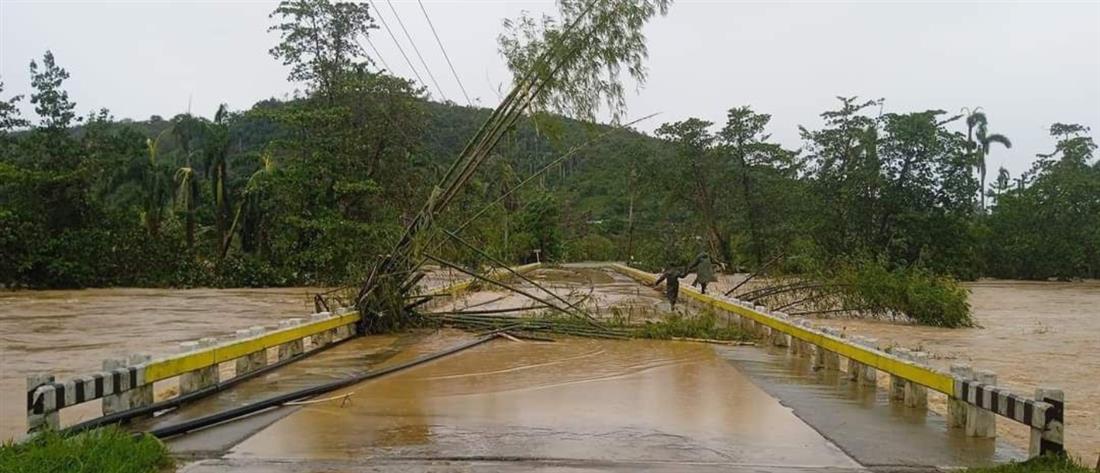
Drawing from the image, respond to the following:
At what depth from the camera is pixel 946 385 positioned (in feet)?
25.3

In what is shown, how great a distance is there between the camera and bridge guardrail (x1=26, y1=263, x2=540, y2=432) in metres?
6.33

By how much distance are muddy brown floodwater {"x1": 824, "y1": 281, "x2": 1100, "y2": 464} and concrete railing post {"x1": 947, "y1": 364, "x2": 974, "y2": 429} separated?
0.51 m

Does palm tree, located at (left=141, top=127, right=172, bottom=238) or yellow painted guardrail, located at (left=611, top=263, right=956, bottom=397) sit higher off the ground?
palm tree, located at (left=141, top=127, right=172, bottom=238)

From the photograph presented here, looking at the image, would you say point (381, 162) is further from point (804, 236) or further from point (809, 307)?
point (804, 236)

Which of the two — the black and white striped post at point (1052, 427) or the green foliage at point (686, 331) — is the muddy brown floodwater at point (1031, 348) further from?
the green foliage at point (686, 331)

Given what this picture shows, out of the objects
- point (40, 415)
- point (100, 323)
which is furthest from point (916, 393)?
point (100, 323)

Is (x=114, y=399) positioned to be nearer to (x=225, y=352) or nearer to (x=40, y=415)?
(x=40, y=415)

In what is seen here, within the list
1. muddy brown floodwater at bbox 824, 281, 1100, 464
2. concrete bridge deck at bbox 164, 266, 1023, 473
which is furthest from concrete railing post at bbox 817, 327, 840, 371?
muddy brown floodwater at bbox 824, 281, 1100, 464

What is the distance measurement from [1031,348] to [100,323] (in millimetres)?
19787

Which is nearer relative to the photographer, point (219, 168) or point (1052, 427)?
point (1052, 427)

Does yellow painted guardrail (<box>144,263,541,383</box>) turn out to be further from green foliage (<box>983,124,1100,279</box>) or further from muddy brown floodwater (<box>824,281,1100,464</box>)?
green foliage (<box>983,124,1100,279</box>)

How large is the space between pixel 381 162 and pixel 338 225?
3.42 m

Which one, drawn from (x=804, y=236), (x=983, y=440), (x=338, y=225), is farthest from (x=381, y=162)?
(x=983, y=440)

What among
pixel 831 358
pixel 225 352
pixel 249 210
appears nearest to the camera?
pixel 225 352
